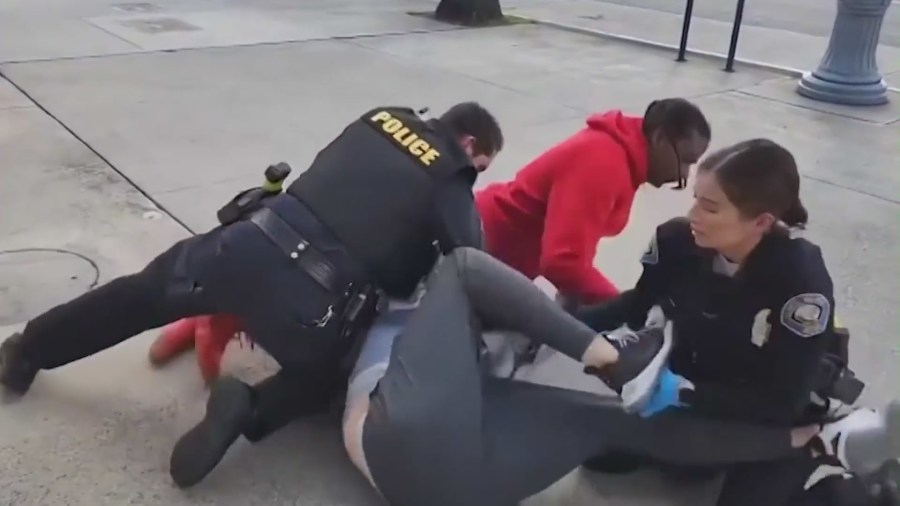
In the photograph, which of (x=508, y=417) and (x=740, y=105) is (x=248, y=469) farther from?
(x=740, y=105)

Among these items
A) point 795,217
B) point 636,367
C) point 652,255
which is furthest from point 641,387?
point 795,217

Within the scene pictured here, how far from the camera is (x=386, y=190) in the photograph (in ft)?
7.86

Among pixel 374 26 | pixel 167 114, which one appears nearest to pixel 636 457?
pixel 167 114

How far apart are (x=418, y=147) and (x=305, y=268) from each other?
1.38ft

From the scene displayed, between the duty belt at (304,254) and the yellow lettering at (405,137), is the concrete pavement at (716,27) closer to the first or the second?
the yellow lettering at (405,137)

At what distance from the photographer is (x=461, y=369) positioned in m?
2.09

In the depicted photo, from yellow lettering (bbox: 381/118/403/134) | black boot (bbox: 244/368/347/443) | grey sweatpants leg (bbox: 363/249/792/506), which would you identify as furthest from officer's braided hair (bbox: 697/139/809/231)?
black boot (bbox: 244/368/347/443)

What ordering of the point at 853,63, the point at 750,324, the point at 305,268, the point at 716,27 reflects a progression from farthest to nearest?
the point at 716,27
the point at 853,63
the point at 305,268
the point at 750,324

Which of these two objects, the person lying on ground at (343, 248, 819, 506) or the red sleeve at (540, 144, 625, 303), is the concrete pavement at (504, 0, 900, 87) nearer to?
the red sleeve at (540, 144, 625, 303)

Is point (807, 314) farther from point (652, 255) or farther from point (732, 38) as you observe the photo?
point (732, 38)

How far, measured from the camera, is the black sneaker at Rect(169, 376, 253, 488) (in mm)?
2221

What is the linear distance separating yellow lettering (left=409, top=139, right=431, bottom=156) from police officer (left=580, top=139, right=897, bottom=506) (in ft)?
2.23

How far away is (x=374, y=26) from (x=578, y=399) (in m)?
6.97

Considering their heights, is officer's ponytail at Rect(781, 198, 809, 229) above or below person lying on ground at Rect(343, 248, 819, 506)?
above
